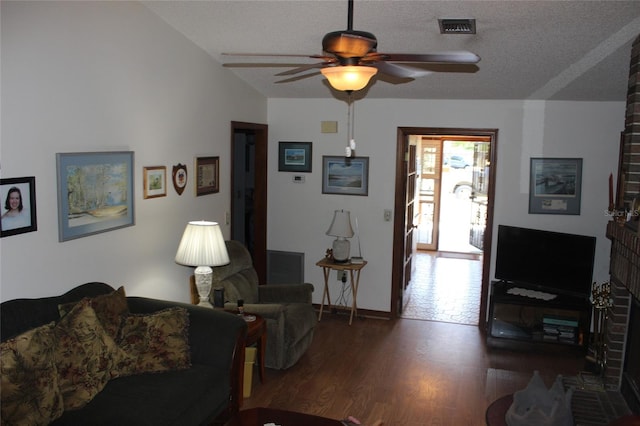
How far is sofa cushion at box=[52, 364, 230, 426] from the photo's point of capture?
9.21 ft

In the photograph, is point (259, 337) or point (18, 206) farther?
point (259, 337)

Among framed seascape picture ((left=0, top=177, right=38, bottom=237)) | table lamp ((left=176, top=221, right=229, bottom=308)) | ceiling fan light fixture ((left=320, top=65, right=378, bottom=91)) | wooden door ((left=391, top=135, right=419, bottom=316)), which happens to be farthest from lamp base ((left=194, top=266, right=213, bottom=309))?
wooden door ((left=391, top=135, right=419, bottom=316))

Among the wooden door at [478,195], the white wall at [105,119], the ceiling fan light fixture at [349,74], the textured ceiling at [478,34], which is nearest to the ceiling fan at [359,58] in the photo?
the ceiling fan light fixture at [349,74]

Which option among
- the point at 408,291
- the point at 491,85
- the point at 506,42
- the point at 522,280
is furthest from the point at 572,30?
the point at 408,291

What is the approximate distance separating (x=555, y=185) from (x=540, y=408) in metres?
2.89

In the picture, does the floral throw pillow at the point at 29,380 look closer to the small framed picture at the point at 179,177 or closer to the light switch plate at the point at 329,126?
the small framed picture at the point at 179,177

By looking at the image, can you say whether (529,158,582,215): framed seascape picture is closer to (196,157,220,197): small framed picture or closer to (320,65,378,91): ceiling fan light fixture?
(196,157,220,197): small framed picture

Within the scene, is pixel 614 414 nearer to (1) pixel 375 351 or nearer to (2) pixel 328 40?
(1) pixel 375 351

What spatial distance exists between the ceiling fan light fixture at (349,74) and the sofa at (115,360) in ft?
5.58

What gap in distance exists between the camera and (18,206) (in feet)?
9.70

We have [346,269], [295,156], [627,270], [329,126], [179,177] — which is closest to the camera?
[627,270]

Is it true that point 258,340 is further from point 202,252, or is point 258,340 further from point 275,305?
point 202,252

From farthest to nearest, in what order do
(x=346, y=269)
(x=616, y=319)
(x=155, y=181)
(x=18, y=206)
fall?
(x=346, y=269) < (x=616, y=319) < (x=155, y=181) < (x=18, y=206)

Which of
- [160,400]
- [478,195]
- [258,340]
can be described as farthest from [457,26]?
[478,195]
